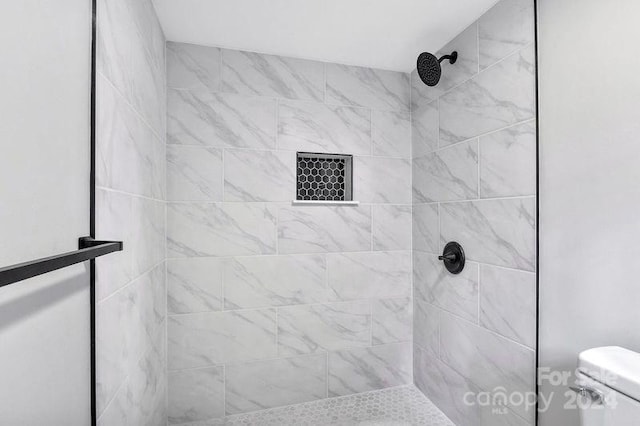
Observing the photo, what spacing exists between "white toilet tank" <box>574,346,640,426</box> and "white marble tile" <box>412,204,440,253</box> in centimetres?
89

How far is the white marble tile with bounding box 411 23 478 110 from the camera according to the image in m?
1.45

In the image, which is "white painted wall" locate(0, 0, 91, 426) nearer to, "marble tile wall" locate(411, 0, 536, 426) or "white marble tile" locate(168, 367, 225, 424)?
"white marble tile" locate(168, 367, 225, 424)

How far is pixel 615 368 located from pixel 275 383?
1.42 meters

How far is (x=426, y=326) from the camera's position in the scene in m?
1.78

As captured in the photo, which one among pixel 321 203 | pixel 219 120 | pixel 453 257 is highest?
pixel 219 120

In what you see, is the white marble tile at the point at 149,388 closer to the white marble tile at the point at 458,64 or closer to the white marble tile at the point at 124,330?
the white marble tile at the point at 124,330

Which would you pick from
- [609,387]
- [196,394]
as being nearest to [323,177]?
[196,394]

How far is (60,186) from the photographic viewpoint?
0.60 meters

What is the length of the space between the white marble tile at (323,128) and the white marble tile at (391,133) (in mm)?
45

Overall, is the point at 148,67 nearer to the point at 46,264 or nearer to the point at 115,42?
the point at 115,42

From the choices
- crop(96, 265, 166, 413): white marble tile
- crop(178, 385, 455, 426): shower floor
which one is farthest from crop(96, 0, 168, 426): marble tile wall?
crop(178, 385, 455, 426): shower floor

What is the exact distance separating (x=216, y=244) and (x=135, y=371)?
66 cm

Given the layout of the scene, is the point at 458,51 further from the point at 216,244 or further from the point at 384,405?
the point at 384,405

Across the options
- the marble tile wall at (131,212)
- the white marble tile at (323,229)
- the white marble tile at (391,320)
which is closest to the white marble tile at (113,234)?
the marble tile wall at (131,212)
